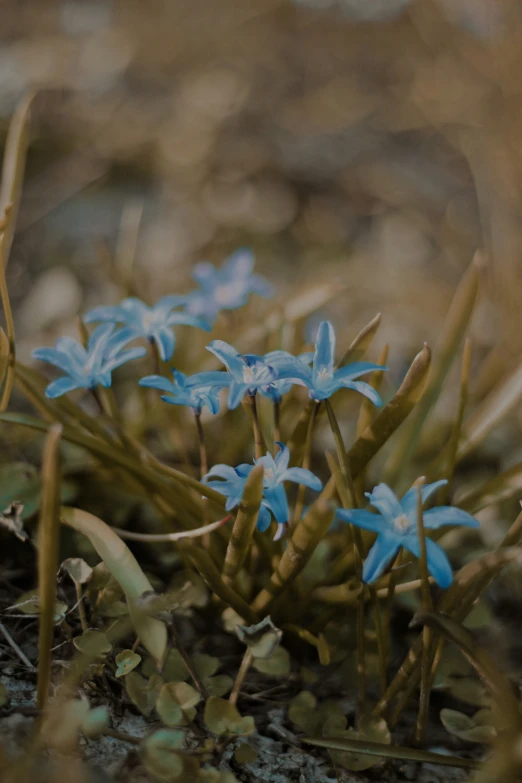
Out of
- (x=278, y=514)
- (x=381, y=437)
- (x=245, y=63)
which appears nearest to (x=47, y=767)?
(x=278, y=514)

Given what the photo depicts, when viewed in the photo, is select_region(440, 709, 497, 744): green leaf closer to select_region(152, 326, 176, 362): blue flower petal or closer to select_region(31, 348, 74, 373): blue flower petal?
select_region(152, 326, 176, 362): blue flower petal

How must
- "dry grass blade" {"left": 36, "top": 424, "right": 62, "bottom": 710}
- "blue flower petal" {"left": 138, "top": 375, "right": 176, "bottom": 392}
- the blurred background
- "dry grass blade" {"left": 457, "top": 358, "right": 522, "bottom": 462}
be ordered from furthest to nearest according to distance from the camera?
the blurred background
"dry grass blade" {"left": 457, "top": 358, "right": 522, "bottom": 462}
"blue flower petal" {"left": 138, "top": 375, "right": 176, "bottom": 392}
"dry grass blade" {"left": 36, "top": 424, "right": 62, "bottom": 710}

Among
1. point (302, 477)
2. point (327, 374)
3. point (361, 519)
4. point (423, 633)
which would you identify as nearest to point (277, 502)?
point (302, 477)

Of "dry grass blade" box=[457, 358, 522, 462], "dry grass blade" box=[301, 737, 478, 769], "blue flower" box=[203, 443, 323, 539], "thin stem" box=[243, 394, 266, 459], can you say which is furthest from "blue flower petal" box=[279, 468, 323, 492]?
"dry grass blade" box=[457, 358, 522, 462]

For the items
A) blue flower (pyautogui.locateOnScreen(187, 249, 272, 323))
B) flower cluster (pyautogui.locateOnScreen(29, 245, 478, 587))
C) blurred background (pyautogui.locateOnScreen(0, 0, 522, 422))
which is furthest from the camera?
blurred background (pyautogui.locateOnScreen(0, 0, 522, 422))

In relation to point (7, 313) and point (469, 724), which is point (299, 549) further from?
point (7, 313)

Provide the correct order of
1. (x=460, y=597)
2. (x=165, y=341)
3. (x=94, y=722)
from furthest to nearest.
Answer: (x=165, y=341)
(x=460, y=597)
(x=94, y=722)

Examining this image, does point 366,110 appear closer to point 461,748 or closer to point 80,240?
point 80,240
